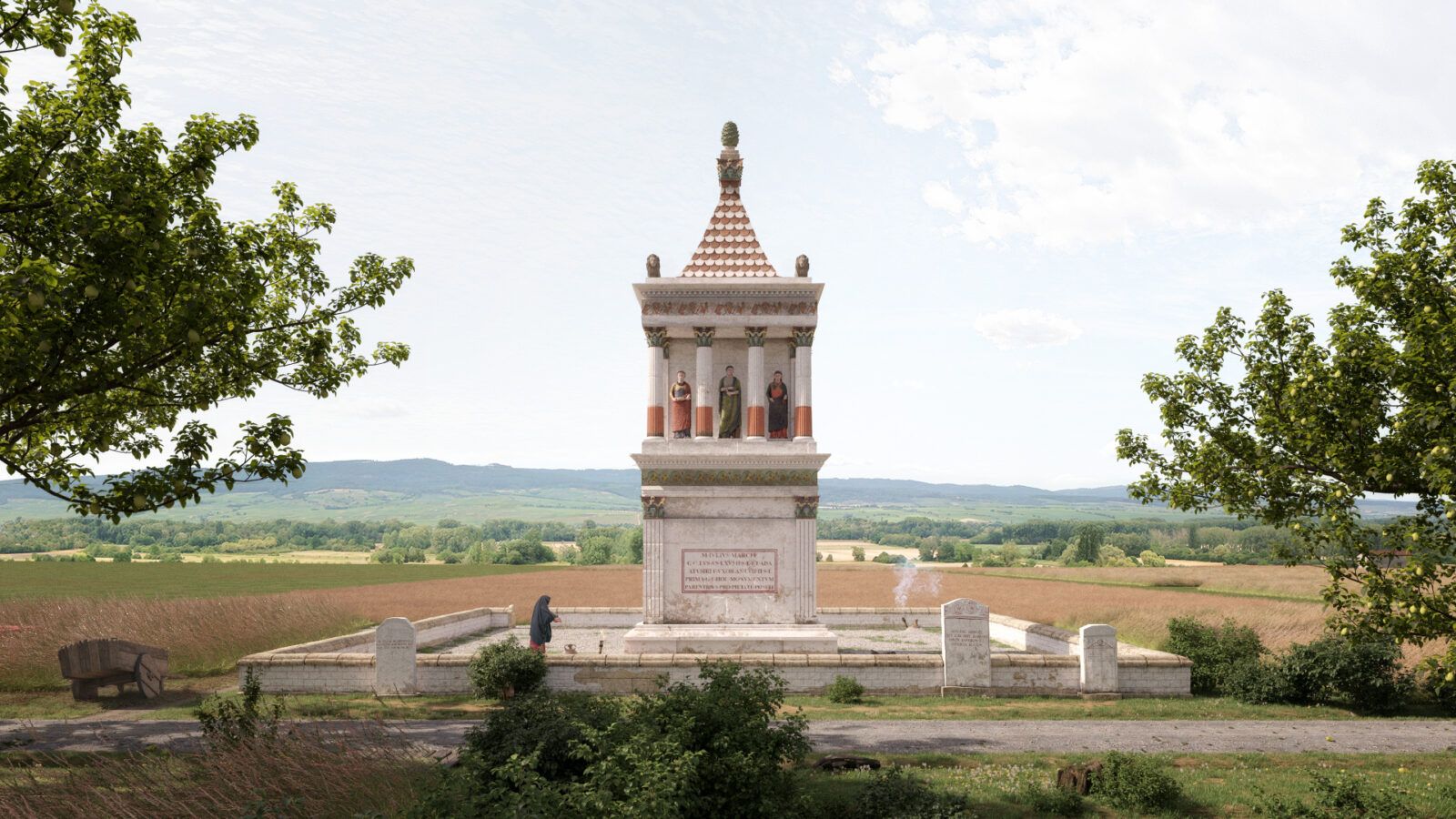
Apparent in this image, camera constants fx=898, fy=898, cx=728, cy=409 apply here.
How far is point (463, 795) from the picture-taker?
9.38 m

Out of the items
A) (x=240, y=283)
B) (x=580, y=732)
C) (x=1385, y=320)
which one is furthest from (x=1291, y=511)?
(x=240, y=283)

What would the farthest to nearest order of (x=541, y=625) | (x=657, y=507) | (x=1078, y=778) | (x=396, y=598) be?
(x=396, y=598) < (x=657, y=507) < (x=541, y=625) < (x=1078, y=778)

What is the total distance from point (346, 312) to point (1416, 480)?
58.7ft

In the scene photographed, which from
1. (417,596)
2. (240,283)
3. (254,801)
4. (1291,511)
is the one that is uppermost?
(240,283)

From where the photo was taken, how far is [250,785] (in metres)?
10.3

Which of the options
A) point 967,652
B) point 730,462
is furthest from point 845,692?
point 730,462

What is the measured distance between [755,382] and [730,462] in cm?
242

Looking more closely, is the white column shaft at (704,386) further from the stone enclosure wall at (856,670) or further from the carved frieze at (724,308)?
the stone enclosure wall at (856,670)

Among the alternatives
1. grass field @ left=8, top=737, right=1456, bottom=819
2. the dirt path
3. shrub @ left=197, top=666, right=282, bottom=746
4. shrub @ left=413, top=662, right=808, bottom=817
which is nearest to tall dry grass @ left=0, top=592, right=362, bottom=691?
the dirt path

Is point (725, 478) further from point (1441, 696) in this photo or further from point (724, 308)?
point (1441, 696)

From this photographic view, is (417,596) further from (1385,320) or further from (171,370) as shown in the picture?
(1385,320)

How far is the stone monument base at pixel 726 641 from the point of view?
2388 centimetres

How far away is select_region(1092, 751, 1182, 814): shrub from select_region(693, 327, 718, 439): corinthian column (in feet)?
48.7

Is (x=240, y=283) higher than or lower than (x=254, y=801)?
higher
